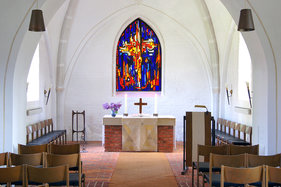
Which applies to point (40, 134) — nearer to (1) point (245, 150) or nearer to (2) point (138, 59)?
(2) point (138, 59)

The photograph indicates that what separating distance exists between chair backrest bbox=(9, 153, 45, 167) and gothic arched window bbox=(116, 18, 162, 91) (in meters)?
8.01

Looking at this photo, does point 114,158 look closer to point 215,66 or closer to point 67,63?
point 67,63

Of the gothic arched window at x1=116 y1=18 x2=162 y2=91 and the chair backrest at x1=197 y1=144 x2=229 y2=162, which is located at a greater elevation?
the gothic arched window at x1=116 y1=18 x2=162 y2=91

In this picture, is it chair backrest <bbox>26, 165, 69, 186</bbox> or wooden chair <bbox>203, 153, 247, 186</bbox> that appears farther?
wooden chair <bbox>203, 153, 247, 186</bbox>

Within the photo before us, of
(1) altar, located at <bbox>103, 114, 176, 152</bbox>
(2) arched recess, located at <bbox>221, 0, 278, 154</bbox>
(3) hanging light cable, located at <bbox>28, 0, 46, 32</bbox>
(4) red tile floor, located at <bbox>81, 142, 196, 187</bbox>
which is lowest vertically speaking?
(4) red tile floor, located at <bbox>81, 142, 196, 187</bbox>

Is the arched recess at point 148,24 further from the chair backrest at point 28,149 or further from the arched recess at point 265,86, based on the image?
the chair backrest at point 28,149

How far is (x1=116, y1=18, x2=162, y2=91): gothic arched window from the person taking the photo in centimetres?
1293

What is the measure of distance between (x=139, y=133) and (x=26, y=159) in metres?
5.61

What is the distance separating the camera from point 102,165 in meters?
8.48

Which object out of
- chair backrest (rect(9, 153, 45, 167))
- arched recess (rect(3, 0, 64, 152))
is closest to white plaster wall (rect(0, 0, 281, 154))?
arched recess (rect(3, 0, 64, 152))

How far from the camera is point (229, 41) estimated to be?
1089 centimetres

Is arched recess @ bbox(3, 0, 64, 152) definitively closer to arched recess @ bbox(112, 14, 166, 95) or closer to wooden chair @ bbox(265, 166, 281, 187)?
wooden chair @ bbox(265, 166, 281, 187)

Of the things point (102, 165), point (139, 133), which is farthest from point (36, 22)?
point (139, 133)

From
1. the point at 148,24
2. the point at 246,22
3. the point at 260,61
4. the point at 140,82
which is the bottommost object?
the point at 140,82
